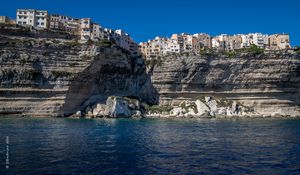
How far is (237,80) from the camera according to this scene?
76.9 meters

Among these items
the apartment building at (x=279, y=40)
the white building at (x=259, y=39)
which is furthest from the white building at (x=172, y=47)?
the apartment building at (x=279, y=40)

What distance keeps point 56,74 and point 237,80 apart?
4042 centimetres

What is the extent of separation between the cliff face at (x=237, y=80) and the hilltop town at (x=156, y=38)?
10604mm

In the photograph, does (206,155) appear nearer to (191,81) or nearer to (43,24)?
(191,81)

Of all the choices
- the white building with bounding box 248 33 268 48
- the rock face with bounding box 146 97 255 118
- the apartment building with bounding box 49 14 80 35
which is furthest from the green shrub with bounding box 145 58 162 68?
the white building with bounding box 248 33 268 48

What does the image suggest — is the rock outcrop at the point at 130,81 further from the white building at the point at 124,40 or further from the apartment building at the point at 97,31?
the white building at the point at 124,40

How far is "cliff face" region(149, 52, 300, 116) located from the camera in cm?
7494

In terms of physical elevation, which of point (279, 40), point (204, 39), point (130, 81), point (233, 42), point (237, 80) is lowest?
point (130, 81)

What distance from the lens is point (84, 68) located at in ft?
226

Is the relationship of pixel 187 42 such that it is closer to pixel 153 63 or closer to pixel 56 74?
pixel 153 63

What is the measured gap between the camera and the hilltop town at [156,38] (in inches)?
3314

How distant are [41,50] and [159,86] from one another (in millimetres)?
27683

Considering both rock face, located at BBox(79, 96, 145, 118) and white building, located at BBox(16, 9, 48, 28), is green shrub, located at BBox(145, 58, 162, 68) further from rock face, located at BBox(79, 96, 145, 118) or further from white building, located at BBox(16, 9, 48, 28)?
white building, located at BBox(16, 9, 48, 28)

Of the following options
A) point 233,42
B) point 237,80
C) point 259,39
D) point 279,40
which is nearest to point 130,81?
point 237,80
